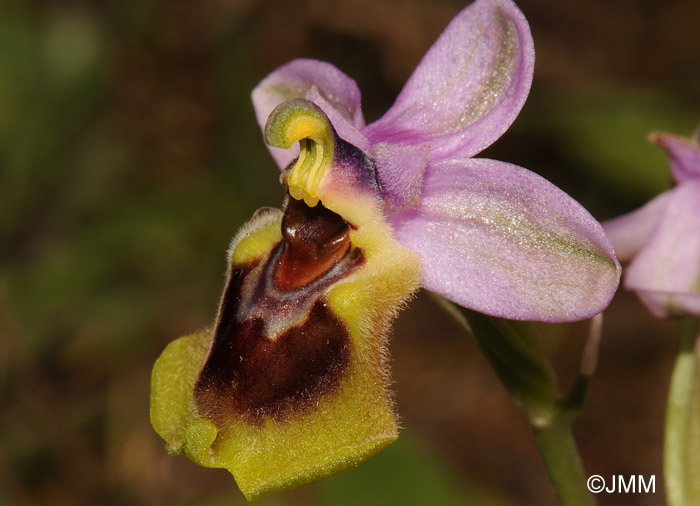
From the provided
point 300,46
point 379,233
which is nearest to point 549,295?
point 379,233

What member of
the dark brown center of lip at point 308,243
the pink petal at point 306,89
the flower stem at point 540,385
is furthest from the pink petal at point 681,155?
the dark brown center of lip at point 308,243

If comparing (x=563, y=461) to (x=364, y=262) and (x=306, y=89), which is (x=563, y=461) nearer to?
(x=364, y=262)

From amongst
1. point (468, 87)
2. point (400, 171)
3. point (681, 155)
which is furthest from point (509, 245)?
point (681, 155)

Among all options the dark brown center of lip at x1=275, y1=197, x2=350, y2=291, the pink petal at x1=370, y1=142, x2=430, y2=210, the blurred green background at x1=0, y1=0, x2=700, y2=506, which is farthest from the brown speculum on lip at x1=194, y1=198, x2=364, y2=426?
the blurred green background at x1=0, y1=0, x2=700, y2=506

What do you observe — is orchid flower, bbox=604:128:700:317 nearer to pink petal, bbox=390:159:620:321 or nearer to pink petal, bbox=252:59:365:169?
pink petal, bbox=390:159:620:321

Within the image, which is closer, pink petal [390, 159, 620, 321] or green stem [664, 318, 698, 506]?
pink petal [390, 159, 620, 321]

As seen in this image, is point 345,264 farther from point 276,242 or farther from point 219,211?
point 219,211

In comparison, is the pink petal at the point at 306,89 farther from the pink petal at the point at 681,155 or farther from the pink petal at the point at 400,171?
the pink petal at the point at 681,155

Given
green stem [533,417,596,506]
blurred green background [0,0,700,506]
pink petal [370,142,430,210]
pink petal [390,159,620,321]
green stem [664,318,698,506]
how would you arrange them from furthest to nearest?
blurred green background [0,0,700,506], green stem [664,318,698,506], green stem [533,417,596,506], pink petal [370,142,430,210], pink petal [390,159,620,321]
